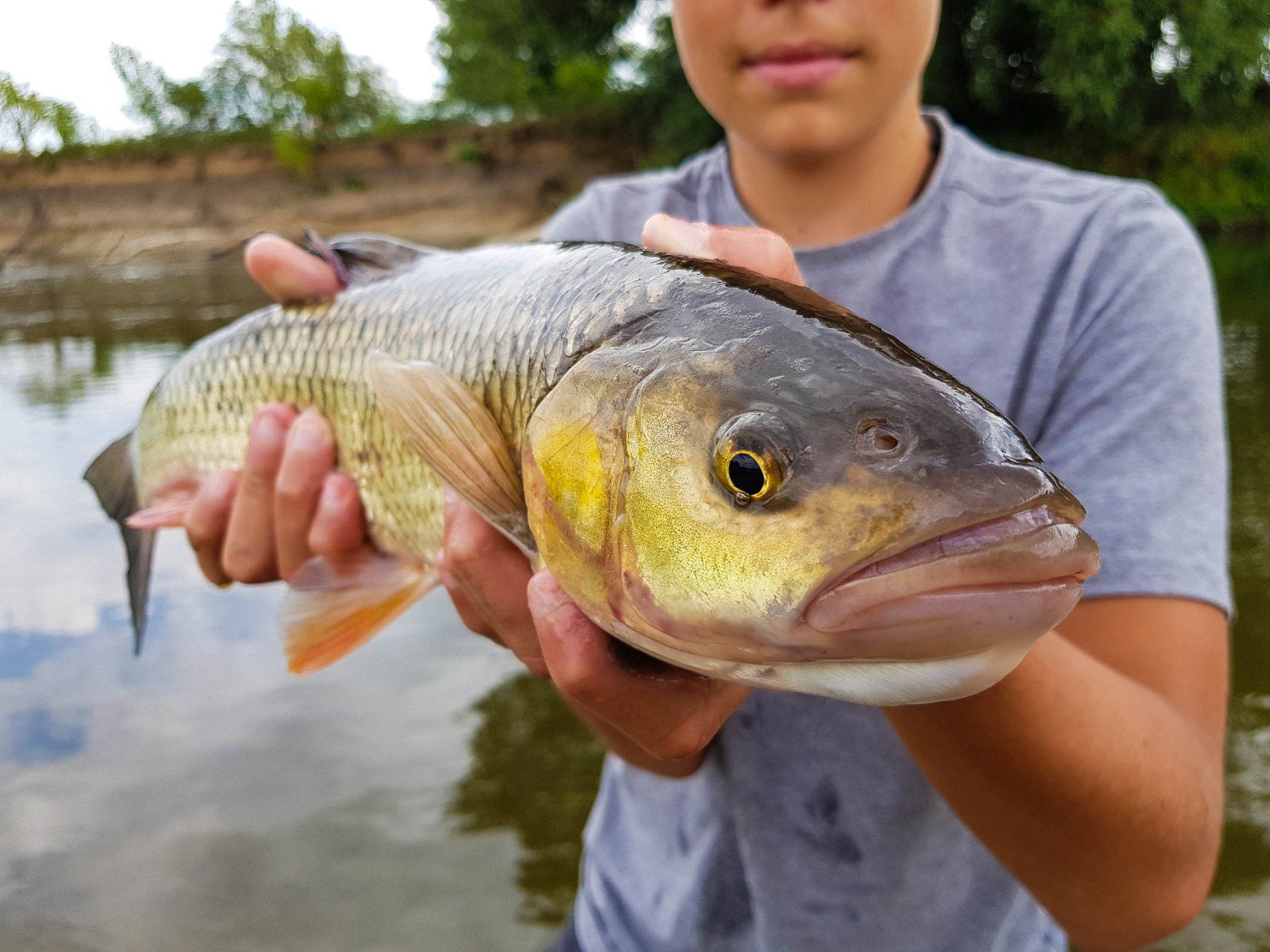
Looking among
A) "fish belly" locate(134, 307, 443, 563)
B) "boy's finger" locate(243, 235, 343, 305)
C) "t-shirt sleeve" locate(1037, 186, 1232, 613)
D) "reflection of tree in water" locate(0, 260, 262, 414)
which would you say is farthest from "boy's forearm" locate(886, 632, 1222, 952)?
"reflection of tree in water" locate(0, 260, 262, 414)

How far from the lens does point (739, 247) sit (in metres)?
1.00

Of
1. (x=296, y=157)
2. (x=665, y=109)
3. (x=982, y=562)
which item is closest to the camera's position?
(x=982, y=562)

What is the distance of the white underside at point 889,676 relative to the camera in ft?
2.25

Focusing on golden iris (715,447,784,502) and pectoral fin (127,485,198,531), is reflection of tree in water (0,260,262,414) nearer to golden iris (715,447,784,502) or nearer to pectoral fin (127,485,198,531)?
pectoral fin (127,485,198,531)

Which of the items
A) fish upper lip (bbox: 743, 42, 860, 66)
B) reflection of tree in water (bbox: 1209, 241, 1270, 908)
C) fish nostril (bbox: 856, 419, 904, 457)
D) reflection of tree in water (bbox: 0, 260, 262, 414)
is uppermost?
fish upper lip (bbox: 743, 42, 860, 66)

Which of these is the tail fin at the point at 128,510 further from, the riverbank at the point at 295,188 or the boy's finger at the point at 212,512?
the riverbank at the point at 295,188

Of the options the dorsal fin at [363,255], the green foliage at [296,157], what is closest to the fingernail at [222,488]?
the dorsal fin at [363,255]

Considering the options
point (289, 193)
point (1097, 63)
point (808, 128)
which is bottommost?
point (289, 193)

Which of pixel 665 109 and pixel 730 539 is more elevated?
pixel 665 109

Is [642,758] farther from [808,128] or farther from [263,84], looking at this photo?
[263,84]

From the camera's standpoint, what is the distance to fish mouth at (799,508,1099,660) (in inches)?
25.7

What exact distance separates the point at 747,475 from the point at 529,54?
28.1 m

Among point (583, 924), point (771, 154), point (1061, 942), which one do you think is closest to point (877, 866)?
point (1061, 942)

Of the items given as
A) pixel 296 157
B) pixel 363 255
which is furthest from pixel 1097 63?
pixel 296 157
